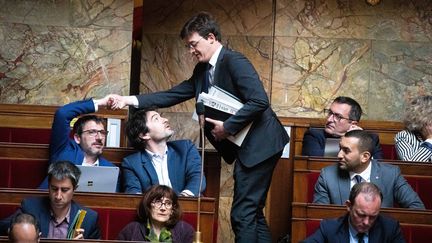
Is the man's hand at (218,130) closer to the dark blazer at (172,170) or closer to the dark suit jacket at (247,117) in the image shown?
the dark suit jacket at (247,117)

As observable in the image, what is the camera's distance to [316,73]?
1008 cm

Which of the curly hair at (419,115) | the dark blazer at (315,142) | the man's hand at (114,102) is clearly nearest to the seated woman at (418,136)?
the curly hair at (419,115)

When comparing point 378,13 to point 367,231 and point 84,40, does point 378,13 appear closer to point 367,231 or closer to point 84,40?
point 84,40

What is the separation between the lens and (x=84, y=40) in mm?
9680

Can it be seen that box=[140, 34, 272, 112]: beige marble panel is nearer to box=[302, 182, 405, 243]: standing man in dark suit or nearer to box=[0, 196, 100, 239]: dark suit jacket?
box=[0, 196, 100, 239]: dark suit jacket

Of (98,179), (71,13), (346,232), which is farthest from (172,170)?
(71,13)

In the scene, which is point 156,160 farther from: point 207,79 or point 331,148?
point 331,148

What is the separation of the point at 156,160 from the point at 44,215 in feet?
3.09

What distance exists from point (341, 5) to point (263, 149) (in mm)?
3029

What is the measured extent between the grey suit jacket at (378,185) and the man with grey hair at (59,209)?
1318 millimetres

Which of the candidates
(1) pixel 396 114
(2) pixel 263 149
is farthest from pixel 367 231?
(1) pixel 396 114

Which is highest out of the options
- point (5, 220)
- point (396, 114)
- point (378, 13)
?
point (378, 13)

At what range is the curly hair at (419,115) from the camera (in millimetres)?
8703

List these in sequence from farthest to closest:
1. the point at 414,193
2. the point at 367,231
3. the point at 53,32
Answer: the point at 53,32 < the point at 414,193 < the point at 367,231
